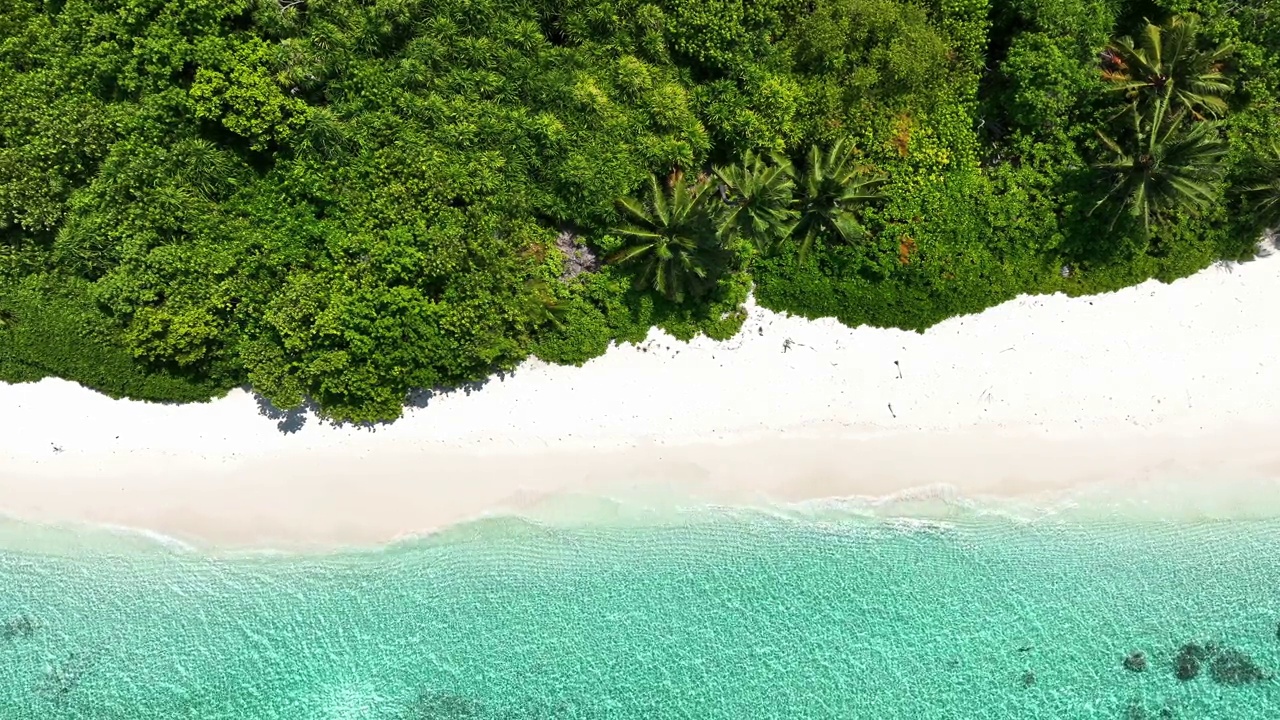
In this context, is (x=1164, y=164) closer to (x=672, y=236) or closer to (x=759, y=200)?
(x=759, y=200)

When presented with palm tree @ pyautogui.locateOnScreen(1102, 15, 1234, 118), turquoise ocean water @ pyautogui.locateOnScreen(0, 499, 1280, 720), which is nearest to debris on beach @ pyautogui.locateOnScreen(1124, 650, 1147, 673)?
turquoise ocean water @ pyautogui.locateOnScreen(0, 499, 1280, 720)

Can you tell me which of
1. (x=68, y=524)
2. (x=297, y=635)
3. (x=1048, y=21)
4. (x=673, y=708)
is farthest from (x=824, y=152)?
(x=68, y=524)

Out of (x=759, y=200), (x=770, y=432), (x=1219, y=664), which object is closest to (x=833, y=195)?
(x=759, y=200)

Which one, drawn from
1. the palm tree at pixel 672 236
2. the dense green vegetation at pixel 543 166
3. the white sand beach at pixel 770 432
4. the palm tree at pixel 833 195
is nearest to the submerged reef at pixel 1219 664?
the white sand beach at pixel 770 432

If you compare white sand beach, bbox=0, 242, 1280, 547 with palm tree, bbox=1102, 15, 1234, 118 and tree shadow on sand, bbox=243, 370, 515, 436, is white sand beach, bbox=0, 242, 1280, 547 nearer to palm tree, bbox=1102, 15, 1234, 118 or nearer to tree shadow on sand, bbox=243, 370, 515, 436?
tree shadow on sand, bbox=243, 370, 515, 436

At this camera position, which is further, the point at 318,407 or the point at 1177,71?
the point at 318,407

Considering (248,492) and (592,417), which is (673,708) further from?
(248,492)
